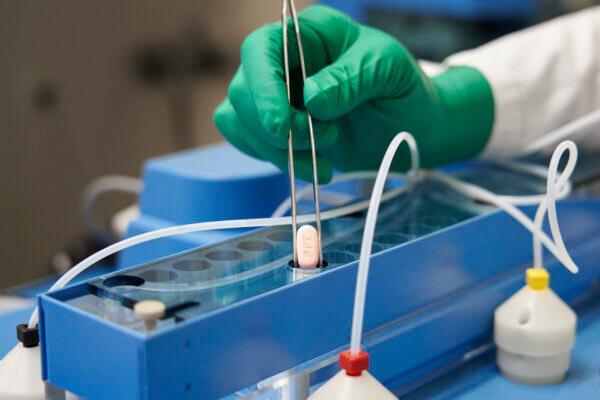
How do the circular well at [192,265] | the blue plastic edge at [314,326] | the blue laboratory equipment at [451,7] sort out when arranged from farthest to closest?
the blue laboratory equipment at [451,7], the circular well at [192,265], the blue plastic edge at [314,326]

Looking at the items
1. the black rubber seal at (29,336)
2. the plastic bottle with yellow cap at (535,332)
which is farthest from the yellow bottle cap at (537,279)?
the black rubber seal at (29,336)

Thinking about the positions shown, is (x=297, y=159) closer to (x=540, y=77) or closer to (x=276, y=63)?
(x=276, y=63)

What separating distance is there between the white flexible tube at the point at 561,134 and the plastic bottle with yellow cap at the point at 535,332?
22 cm

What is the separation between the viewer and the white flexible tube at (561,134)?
0.83m

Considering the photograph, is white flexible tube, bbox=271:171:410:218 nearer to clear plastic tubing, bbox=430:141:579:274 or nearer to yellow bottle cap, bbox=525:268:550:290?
clear plastic tubing, bbox=430:141:579:274

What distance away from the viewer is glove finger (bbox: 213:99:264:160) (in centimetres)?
73

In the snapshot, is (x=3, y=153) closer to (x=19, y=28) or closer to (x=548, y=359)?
(x=19, y=28)

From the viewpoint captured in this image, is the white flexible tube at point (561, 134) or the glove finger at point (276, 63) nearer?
the glove finger at point (276, 63)

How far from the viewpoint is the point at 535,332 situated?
0.66m

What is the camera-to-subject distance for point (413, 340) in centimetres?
65

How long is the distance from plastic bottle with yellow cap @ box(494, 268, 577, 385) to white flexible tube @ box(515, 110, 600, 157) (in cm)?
22

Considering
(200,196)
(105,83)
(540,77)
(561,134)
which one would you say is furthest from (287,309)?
(105,83)

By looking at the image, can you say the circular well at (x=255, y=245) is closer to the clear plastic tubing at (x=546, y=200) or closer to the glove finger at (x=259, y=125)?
the glove finger at (x=259, y=125)

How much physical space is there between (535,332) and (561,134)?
28 cm
